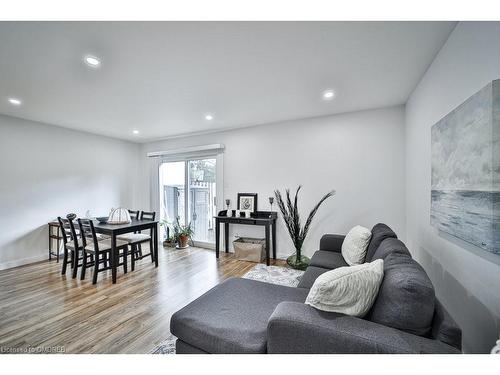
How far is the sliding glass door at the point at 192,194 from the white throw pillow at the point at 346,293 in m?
3.57

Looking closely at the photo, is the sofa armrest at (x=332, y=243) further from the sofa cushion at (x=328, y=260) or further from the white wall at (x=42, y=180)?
the white wall at (x=42, y=180)

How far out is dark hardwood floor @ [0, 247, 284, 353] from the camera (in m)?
1.77

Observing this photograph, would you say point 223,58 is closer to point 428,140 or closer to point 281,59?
point 281,59

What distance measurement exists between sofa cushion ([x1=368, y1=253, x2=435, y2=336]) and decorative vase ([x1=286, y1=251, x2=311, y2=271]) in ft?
7.26

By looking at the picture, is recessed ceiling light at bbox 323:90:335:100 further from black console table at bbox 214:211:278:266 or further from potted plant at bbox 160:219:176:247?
potted plant at bbox 160:219:176:247

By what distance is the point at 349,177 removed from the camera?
337 centimetres

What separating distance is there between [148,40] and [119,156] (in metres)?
4.07

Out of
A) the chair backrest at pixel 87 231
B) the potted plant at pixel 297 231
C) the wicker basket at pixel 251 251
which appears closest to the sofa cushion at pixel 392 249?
the potted plant at pixel 297 231

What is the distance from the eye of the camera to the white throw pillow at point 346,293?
1.11 meters

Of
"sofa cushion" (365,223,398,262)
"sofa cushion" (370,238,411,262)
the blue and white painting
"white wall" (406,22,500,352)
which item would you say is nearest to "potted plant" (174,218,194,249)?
"sofa cushion" (365,223,398,262)

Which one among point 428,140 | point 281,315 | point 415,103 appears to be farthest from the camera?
point 415,103
